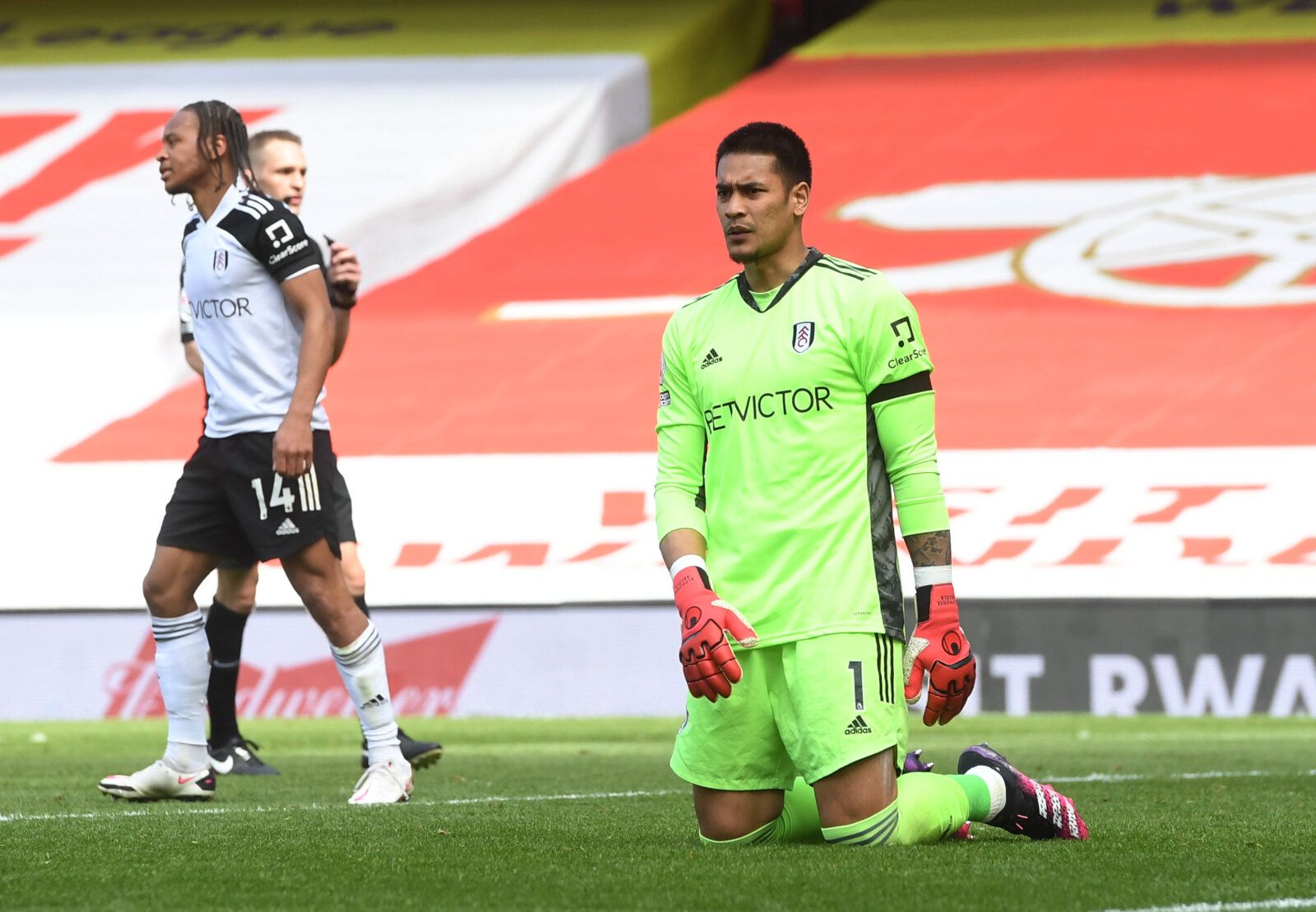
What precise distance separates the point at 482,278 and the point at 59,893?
14.1 metres

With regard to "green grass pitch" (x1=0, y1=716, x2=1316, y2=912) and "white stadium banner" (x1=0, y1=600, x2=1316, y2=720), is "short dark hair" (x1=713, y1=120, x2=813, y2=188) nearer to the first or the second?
"green grass pitch" (x1=0, y1=716, x2=1316, y2=912)

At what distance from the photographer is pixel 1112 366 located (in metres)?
14.3

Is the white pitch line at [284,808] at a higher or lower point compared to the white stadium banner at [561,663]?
higher

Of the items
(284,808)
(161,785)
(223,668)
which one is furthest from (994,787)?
(223,668)

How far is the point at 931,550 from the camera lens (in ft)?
14.9

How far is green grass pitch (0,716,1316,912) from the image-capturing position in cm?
384

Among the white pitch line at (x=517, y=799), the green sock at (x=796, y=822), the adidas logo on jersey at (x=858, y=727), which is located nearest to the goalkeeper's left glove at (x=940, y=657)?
the adidas logo on jersey at (x=858, y=727)

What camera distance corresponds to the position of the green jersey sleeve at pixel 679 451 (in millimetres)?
4770

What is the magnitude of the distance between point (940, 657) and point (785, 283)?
3.09ft

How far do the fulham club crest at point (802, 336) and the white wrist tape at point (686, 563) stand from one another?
499mm

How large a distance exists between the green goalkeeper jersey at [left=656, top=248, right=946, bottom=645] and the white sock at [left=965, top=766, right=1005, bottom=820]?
377 mm

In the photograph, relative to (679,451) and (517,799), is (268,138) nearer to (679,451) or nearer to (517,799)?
(517,799)

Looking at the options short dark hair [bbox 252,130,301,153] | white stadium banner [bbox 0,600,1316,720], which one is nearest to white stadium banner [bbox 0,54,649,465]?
white stadium banner [bbox 0,600,1316,720]

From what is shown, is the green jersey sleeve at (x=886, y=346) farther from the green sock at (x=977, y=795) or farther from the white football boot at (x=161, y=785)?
the white football boot at (x=161, y=785)
